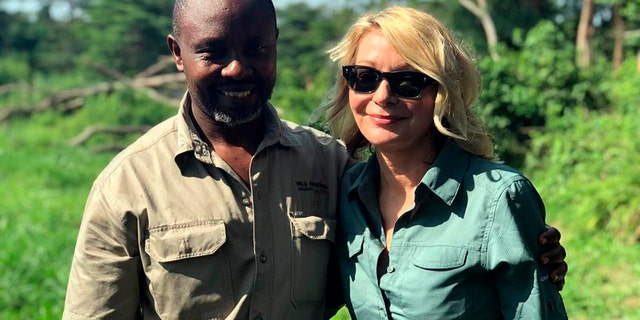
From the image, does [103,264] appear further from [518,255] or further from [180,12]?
[518,255]

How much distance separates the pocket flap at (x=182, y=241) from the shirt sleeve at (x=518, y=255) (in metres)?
0.79

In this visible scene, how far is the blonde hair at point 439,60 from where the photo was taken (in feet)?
7.94

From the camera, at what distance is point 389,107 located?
250 cm

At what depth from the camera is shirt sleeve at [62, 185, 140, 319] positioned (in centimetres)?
244

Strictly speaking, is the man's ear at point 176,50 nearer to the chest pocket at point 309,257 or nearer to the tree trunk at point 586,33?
the chest pocket at point 309,257

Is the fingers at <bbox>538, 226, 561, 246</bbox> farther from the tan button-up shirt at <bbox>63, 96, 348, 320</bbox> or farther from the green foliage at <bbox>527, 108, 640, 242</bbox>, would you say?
the green foliage at <bbox>527, 108, 640, 242</bbox>

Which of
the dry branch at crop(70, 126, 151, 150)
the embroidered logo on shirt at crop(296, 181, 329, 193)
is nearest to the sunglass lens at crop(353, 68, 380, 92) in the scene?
the embroidered logo on shirt at crop(296, 181, 329, 193)

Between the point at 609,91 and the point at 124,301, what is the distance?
9.38 m

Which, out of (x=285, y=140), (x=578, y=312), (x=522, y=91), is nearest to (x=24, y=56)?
(x=522, y=91)

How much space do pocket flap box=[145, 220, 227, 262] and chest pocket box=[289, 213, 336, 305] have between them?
0.86ft

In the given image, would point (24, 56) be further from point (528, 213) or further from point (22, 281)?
point (528, 213)

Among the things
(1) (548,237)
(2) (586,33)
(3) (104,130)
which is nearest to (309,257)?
(1) (548,237)

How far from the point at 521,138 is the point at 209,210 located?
9111mm

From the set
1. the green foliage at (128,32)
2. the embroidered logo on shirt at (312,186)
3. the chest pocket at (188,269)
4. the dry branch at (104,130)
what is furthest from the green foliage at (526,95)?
the green foliage at (128,32)
